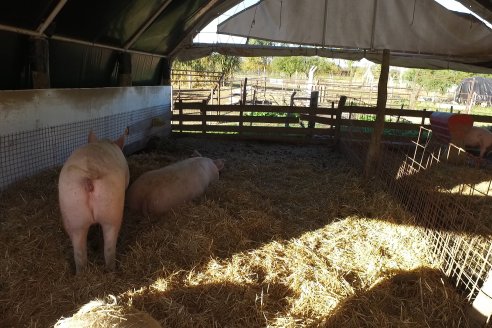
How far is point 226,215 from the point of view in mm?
3930

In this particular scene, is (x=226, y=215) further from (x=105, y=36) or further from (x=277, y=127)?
(x=277, y=127)

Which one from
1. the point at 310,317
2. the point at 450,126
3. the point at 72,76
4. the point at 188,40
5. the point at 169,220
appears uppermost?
the point at 188,40

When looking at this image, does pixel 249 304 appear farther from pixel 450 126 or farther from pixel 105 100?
pixel 450 126

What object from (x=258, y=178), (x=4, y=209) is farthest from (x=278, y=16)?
(x=4, y=209)

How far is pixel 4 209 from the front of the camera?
4.00 meters

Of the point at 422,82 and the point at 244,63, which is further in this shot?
the point at 244,63

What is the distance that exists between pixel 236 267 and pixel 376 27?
6914 mm

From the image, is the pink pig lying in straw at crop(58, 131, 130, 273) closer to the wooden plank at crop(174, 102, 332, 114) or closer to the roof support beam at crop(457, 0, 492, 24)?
the roof support beam at crop(457, 0, 492, 24)

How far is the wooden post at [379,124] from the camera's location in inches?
237

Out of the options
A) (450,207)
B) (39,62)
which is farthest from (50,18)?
(450,207)

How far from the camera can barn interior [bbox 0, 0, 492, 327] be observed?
9.16ft

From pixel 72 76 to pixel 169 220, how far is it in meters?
4.18

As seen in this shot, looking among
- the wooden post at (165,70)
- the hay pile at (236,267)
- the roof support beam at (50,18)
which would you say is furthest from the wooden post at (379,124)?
the wooden post at (165,70)

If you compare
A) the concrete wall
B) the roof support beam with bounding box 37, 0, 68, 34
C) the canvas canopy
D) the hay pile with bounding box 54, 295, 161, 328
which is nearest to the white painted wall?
the concrete wall
